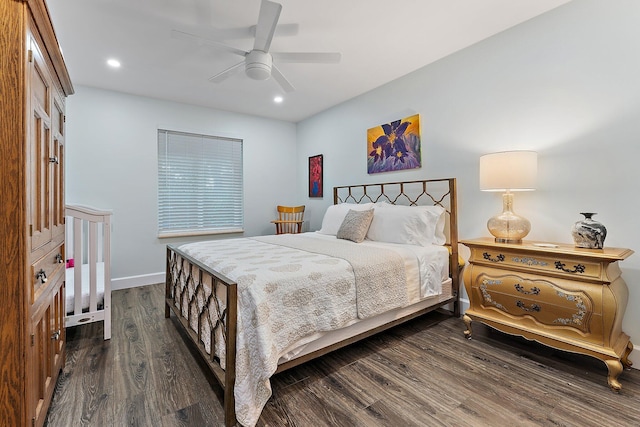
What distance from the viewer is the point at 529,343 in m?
2.31

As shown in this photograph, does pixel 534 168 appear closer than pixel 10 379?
No

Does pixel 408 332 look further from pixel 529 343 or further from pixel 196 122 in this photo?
pixel 196 122

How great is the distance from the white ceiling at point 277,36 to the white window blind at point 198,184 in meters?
0.83

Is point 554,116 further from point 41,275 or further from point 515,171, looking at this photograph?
point 41,275

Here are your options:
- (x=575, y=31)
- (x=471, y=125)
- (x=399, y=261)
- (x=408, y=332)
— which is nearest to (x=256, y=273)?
(x=399, y=261)

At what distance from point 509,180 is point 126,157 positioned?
432cm

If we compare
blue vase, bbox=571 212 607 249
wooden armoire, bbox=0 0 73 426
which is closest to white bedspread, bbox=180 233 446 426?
wooden armoire, bbox=0 0 73 426

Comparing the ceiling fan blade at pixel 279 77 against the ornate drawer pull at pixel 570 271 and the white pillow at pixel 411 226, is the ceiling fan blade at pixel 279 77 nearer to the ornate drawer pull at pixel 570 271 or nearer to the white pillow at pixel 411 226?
the white pillow at pixel 411 226

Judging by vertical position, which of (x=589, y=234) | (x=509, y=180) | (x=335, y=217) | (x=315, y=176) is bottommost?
(x=589, y=234)

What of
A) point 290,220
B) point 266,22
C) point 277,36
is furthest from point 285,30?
point 290,220

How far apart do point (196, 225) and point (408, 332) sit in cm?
336

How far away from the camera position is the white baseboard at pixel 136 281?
378cm

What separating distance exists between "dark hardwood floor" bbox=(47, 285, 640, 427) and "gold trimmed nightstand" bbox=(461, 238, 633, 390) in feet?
0.67

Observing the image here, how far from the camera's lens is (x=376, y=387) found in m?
1.77
